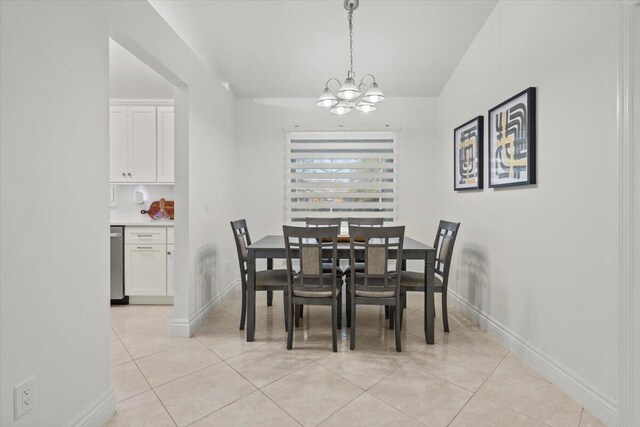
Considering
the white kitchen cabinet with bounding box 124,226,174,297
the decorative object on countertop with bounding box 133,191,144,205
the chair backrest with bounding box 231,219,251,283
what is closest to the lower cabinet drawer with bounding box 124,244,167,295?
the white kitchen cabinet with bounding box 124,226,174,297

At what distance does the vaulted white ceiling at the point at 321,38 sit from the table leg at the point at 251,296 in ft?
6.39

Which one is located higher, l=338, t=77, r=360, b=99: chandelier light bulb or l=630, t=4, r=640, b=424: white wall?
l=338, t=77, r=360, b=99: chandelier light bulb

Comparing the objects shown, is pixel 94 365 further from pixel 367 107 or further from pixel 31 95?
pixel 367 107

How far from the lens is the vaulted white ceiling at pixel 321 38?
8.92 feet

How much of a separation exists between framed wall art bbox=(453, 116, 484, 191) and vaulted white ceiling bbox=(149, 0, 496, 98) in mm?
788

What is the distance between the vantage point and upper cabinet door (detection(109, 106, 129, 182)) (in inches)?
163

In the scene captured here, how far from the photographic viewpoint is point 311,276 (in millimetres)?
2670

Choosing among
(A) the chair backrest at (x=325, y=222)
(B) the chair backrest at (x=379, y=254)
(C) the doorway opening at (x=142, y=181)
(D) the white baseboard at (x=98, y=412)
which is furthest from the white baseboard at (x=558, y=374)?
(C) the doorway opening at (x=142, y=181)

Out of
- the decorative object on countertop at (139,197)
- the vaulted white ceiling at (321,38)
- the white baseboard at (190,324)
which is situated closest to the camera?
the vaulted white ceiling at (321,38)

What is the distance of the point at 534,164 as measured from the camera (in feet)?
7.66

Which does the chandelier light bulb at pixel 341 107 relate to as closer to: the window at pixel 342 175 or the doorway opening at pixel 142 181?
the window at pixel 342 175

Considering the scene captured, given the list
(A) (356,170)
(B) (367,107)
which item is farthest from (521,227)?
(A) (356,170)

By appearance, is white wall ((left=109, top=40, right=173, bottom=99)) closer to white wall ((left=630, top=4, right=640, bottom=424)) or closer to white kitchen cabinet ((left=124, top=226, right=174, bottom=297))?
white kitchen cabinet ((left=124, top=226, right=174, bottom=297))

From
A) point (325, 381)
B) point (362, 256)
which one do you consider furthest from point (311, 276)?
point (325, 381)
